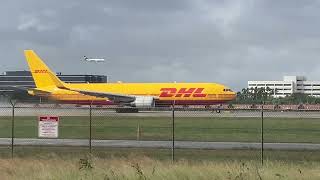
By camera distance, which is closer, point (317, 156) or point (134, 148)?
point (317, 156)

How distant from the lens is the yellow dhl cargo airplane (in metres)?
64.7

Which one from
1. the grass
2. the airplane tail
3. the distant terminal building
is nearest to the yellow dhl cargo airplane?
the airplane tail

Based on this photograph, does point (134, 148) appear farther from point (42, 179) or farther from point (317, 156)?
point (42, 179)

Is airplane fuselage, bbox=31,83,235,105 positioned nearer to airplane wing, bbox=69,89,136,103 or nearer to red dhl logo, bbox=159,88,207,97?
red dhl logo, bbox=159,88,207,97

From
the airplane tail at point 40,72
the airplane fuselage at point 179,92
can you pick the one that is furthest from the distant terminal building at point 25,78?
the airplane fuselage at point 179,92

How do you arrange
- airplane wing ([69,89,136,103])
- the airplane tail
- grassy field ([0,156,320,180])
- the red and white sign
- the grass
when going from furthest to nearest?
the airplane tail
airplane wing ([69,89,136,103])
the grass
the red and white sign
grassy field ([0,156,320,180])

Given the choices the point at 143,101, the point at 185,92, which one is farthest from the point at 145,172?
the point at 185,92

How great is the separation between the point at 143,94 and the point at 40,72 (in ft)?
52.3

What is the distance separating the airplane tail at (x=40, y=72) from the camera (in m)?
72.0

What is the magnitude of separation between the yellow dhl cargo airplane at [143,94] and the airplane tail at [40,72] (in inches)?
63.5

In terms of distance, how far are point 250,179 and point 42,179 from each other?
13.6ft

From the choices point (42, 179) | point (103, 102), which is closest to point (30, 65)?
point (103, 102)

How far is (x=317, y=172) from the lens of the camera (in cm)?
1189

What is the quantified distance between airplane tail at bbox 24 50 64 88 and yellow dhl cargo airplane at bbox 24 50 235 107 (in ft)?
5.29
